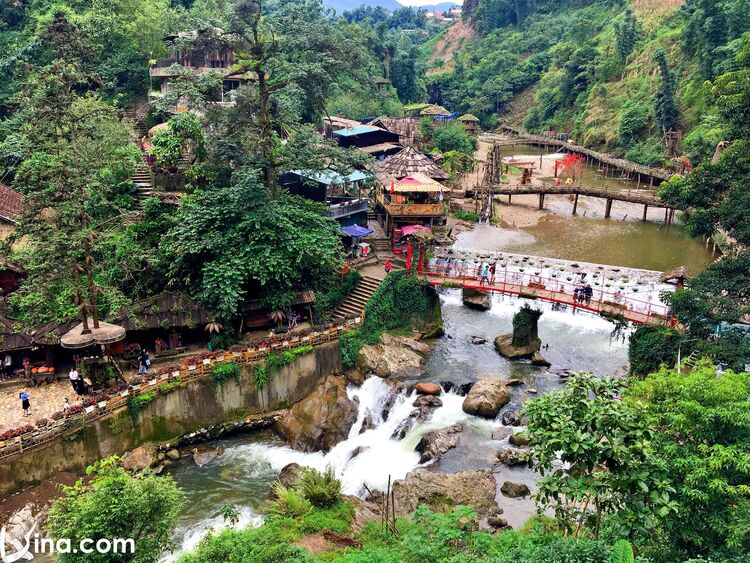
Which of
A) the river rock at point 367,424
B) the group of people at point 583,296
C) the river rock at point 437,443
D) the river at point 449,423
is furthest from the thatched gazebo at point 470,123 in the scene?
the river rock at point 437,443

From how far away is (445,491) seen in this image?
79.6 ft

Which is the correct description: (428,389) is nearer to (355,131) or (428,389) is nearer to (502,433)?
(502,433)

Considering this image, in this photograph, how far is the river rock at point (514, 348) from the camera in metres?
34.7

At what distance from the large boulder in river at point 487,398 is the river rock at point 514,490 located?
4905 mm

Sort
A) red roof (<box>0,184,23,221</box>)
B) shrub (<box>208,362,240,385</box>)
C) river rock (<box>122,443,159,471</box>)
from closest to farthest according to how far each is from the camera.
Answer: river rock (<box>122,443,159,471</box>), shrub (<box>208,362,240,385</box>), red roof (<box>0,184,23,221</box>)

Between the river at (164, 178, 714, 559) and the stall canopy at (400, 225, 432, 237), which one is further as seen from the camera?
the stall canopy at (400, 225, 432, 237)

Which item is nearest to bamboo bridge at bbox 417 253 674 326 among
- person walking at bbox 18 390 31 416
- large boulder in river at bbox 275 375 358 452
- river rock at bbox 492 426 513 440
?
river rock at bbox 492 426 513 440

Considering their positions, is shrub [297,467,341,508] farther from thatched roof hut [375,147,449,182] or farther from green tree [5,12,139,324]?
thatched roof hut [375,147,449,182]

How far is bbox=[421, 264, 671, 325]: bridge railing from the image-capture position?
100 feet

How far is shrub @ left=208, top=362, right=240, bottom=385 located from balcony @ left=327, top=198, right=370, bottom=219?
1427cm

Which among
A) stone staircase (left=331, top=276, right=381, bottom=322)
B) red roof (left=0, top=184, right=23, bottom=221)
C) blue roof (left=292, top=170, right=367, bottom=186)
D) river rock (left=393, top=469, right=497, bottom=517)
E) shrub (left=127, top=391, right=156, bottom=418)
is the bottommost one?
river rock (left=393, top=469, right=497, bottom=517)

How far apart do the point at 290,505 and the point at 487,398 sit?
450 inches

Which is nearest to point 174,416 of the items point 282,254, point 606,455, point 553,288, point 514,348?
point 282,254

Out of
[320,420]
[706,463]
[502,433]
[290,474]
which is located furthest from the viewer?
[320,420]
